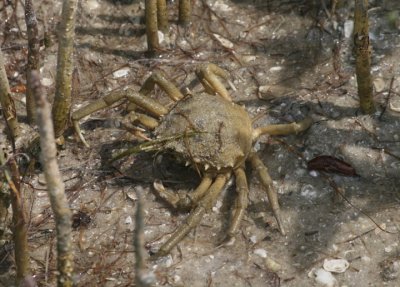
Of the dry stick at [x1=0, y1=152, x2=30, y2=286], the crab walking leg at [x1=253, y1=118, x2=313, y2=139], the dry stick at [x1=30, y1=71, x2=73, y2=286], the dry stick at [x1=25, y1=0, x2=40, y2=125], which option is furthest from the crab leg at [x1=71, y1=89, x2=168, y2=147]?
the dry stick at [x1=30, y1=71, x2=73, y2=286]

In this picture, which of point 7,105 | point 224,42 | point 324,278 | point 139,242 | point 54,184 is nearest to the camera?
point 139,242

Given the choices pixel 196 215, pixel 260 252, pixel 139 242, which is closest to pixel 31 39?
pixel 196 215

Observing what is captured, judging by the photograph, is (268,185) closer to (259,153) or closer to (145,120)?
(259,153)

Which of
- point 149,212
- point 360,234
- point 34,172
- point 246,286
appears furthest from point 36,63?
point 360,234

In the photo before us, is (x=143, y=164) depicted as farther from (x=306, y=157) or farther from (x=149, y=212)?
(x=306, y=157)

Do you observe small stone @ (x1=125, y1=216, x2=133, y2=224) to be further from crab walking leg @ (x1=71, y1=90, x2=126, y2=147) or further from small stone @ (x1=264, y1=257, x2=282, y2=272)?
small stone @ (x1=264, y1=257, x2=282, y2=272)
